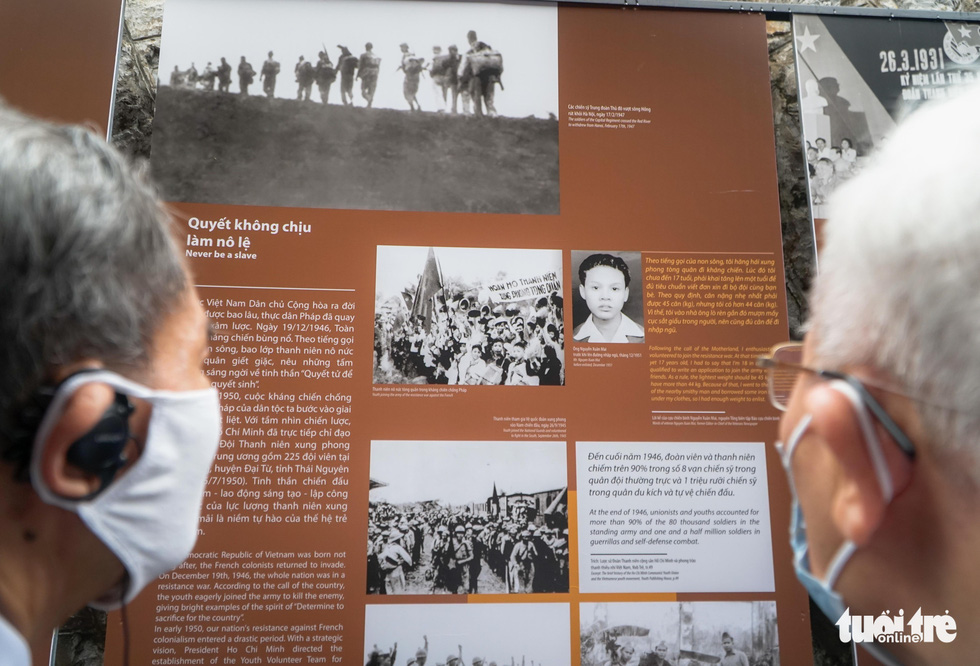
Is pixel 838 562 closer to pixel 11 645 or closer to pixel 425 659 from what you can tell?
pixel 11 645

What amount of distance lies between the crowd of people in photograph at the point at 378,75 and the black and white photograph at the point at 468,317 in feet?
2.39

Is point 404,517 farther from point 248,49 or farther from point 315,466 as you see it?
point 248,49

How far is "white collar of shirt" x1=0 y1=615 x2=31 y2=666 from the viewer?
1.18 metres

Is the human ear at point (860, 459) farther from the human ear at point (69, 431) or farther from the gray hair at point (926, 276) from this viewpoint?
the human ear at point (69, 431)

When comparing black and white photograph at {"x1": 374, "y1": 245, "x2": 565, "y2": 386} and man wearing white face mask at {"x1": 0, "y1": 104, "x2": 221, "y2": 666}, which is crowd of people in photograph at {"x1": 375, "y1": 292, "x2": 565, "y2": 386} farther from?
man wearing white face mask at {"x1": 0, "y1": 104, "x2": 221, "y2": 666}

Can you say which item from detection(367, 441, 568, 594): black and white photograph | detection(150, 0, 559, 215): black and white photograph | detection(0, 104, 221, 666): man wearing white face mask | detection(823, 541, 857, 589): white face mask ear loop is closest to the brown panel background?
detection(150, 0, 559, 215): black and white photograph

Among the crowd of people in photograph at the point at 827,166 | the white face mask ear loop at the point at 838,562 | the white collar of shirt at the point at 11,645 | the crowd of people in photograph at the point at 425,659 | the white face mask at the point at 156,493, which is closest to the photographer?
the white face mask ear loop at the point at 838,562

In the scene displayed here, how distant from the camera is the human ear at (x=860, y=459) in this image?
0.95 meters

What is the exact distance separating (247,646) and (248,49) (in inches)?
100

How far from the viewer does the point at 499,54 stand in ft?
10.00

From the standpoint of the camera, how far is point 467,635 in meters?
2.57

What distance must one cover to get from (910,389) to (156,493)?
A: 141 cm

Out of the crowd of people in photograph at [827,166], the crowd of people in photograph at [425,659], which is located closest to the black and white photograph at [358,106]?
the crowd of people in photograph at [827,166]

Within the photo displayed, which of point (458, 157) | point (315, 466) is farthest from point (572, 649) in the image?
point (458, 157)
